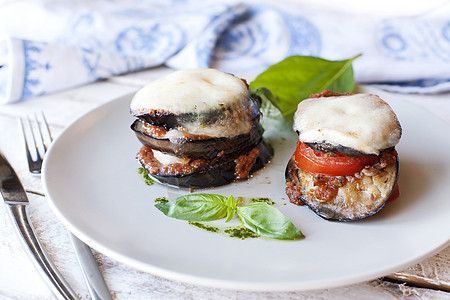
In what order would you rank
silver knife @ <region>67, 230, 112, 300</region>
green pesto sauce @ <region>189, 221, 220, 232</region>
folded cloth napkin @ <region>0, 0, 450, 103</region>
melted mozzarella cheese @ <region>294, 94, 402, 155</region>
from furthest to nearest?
folded cloth napkin @ <region>0, 0, 450, 103</region> < green pesto sauce @ <region>189, 221, 220, 232</region> < melted mozzarella cheese @ <region>294, 94, 402, 155</region> < silver knife @ <region>67, 230, 112, 300</region>

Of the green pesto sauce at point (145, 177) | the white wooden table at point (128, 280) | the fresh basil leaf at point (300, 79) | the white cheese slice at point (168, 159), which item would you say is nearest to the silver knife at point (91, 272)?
the white wooden table at point (128, 280)

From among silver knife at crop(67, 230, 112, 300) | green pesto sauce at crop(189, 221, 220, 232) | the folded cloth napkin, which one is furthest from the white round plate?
the folded cloth napkin

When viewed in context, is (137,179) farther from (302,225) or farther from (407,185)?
(407,185)

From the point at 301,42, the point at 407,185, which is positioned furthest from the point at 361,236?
the point at 301,42

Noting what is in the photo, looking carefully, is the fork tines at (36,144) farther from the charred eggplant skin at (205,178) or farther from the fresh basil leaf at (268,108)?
the fresh basil leaf at (268,108)

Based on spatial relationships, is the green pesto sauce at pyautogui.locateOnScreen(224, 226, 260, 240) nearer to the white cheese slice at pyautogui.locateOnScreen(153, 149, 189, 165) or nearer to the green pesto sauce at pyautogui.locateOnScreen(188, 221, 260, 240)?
the green pesto sauce at pyautogui.locateOnScreen(188, 221, 260, 240)
